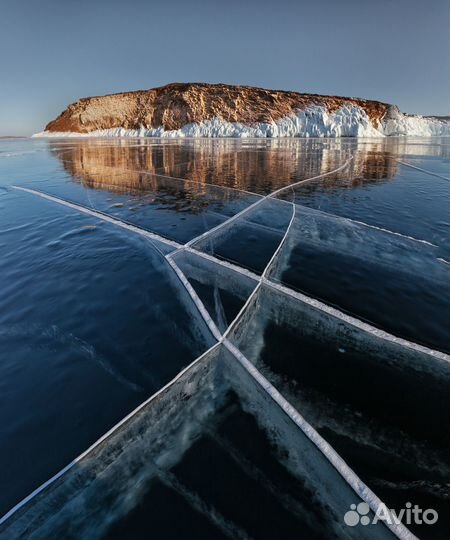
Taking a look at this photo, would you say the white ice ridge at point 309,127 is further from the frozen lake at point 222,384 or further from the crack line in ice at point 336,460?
the crack line in ice at point 336,460

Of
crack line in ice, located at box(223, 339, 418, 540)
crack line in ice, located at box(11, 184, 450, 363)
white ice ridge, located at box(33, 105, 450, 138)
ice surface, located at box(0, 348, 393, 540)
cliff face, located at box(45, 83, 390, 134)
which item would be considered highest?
cliff face, located at box(45, 83, 390, 134)

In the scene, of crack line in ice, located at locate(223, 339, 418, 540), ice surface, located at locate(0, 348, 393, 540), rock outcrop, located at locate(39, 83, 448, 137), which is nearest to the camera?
crack line in ice, located at locate(223, 339, 418, 540)

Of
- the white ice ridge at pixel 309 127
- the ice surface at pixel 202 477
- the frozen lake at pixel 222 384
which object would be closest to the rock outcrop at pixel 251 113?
the white ice ridge at pixel 309 127

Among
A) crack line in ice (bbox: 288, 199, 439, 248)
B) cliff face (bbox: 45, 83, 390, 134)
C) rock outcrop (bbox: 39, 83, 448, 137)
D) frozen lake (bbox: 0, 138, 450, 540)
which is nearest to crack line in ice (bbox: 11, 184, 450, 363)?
frozen lake (bbox: 0, 138, 450, 540)

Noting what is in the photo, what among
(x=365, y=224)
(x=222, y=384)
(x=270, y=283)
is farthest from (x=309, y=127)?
(x=222, y=384)

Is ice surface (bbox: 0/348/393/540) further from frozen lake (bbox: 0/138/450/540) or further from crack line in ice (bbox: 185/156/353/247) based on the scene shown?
crack line in ice (bbox: 185/156/353/247)
